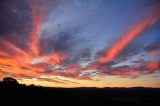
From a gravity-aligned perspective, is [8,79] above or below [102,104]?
above

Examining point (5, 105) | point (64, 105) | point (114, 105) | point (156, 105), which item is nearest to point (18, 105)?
point (5, 105)

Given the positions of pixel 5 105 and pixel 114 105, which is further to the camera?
pixel 114 105

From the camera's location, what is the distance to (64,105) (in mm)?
26078

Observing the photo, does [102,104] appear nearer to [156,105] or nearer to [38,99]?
[38,99]

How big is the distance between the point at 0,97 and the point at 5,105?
11.8 feet

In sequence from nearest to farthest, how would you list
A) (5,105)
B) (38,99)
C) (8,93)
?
(5,105), (38,99), (8,93)

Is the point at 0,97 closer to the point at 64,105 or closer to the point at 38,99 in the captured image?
the point at 38,99

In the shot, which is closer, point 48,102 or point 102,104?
point 48,102

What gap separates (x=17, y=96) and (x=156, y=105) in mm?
24975

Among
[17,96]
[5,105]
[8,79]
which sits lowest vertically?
[5,105]

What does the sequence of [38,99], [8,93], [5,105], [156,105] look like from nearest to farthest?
[5,105] → [38,99] → [8,93] → [156,105]

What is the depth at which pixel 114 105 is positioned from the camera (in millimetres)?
31359

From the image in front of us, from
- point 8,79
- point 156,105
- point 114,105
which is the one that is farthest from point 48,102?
point 8,79

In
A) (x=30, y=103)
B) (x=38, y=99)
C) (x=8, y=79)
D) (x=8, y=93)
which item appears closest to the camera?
(x=30, y=103)
